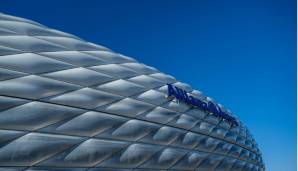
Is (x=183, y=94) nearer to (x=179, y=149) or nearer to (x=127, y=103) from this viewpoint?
(x=179, y=149)

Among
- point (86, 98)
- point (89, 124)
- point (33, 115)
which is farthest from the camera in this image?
point (86, 98)

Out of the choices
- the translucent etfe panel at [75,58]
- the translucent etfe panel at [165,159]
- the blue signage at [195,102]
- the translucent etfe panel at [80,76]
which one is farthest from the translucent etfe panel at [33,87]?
the blue signage at [195,102]

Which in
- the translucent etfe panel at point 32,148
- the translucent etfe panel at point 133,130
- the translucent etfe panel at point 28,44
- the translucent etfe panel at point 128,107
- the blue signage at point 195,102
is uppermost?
the blue signage at point 195,102

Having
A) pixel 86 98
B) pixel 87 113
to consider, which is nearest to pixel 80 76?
pixel 86 98

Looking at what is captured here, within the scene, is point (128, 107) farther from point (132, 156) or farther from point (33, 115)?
point (33, 115)

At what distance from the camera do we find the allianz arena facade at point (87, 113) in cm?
1203

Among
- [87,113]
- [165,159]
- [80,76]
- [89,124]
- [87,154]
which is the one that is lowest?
[87,154]

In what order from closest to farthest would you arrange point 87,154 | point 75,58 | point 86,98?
1. point 87,154
2. point 86,98
3. point 75,58

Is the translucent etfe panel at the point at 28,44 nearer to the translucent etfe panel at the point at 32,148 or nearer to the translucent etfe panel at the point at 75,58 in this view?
the translucent etfe panel at the point at 75,58

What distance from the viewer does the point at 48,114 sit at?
1288 centimetres

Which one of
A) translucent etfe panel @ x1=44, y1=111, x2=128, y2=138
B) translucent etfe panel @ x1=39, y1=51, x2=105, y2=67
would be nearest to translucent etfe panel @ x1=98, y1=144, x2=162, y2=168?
translucent etfe panel @ x1=44, y1=111, x2=128, y2=138

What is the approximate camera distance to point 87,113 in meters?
14.4

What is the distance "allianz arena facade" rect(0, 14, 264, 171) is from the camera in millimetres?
12031

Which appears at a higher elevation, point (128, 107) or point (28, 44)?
point (28, 44)
